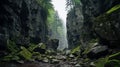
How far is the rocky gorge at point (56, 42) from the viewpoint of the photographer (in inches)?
723

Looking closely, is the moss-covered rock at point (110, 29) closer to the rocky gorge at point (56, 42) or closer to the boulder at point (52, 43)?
the rocky gorge at point (56, 42)

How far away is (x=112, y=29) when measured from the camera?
61.4 feet

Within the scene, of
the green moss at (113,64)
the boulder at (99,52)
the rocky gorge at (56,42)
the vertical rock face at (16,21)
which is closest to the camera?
the green moss at (113,64)

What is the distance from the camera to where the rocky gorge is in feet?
60.2

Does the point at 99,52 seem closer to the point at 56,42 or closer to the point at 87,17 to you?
the point at 87,17

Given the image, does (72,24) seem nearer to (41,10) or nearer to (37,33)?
(41,10)

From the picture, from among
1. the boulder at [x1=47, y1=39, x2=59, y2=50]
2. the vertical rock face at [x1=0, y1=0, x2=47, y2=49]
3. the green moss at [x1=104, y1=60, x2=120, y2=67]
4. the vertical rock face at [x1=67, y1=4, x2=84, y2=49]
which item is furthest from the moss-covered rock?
the boulder at [x1=47, y1=39, x2=59, y2=50]

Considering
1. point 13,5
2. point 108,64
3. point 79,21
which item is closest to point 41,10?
point 79,21

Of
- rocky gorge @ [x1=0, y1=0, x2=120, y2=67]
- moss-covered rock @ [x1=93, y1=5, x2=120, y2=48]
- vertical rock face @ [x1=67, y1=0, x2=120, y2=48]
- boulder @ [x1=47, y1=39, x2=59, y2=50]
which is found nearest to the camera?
moss-covered rock @ [x1=93, y1=5, x2=120, y2=48]

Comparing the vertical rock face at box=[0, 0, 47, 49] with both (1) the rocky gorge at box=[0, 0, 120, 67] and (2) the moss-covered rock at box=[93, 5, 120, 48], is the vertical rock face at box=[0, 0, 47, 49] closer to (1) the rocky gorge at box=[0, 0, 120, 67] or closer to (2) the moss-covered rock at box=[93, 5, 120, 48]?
(1) the rocky gorge at box=[0, 0, 120, 67]

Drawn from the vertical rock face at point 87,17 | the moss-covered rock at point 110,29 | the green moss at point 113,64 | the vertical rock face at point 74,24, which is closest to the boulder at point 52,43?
the vertical rock face at point 74,24

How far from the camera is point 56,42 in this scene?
175 ft

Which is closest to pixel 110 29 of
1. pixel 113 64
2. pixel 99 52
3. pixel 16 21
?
pixel 99 52

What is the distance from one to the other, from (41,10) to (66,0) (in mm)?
17123
